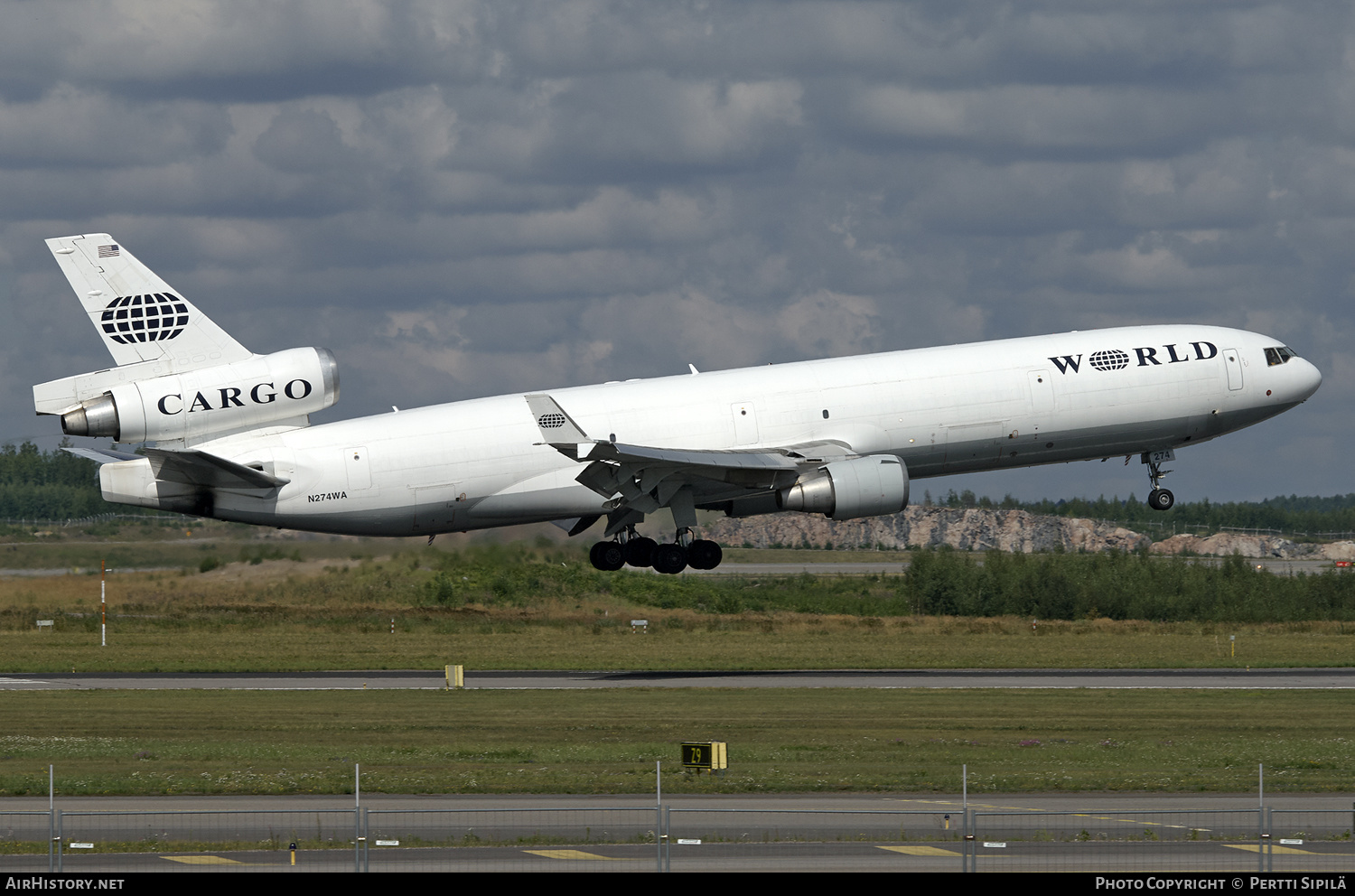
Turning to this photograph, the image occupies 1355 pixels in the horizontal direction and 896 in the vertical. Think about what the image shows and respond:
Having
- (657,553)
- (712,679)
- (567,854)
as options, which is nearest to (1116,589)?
(712,679)

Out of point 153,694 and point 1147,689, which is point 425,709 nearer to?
point 153,694

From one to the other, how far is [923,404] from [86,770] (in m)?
27.0

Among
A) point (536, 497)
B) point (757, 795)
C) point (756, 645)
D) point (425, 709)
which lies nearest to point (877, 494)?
point (536, 497)

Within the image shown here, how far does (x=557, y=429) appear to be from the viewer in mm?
46312

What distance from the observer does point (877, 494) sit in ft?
160

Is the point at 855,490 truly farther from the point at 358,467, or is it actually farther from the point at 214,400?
the point at 214,400

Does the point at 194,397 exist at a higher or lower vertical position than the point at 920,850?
higher

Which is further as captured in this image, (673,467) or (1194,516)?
(1194,516)

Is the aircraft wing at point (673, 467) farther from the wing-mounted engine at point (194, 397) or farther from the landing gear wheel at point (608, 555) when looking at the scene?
the wing-mounted engine at point (194, 397)

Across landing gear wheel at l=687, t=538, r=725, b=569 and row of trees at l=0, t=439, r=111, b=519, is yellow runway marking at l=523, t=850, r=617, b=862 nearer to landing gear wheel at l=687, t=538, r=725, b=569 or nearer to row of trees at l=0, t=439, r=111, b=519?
landing gear wheel at l=687, t=538, r=725, b=569

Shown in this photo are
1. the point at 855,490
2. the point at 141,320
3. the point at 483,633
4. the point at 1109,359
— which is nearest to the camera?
the point at 855,490

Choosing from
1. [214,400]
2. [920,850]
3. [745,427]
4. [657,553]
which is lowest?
[920,850]

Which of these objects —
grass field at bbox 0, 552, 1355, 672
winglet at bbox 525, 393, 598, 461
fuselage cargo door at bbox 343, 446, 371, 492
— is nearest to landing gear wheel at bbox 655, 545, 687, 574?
winglet at bbox 525, 393, 598, 461

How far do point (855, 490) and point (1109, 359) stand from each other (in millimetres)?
10059
